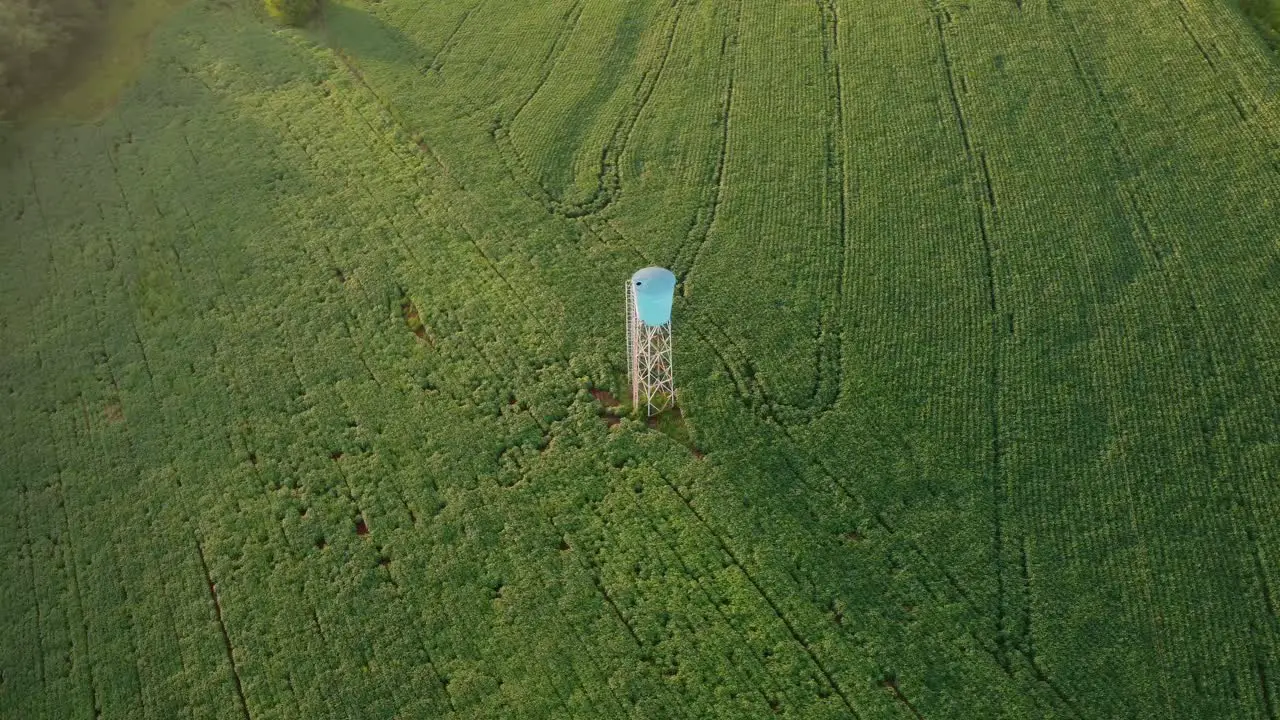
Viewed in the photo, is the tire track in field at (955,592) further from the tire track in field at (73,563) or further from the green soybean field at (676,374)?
the tire track in field at (73,563)

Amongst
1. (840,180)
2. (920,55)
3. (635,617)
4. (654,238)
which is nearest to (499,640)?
(635,617)

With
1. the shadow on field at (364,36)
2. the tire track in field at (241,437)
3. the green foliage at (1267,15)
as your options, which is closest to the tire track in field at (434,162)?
the shadow on field at (364,36)

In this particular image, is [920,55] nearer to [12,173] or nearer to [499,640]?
[499,640]

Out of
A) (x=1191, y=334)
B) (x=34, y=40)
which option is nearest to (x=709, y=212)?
(x=1191, y=334)

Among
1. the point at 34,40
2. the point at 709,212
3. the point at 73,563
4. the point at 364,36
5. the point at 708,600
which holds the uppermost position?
the point at 34,40

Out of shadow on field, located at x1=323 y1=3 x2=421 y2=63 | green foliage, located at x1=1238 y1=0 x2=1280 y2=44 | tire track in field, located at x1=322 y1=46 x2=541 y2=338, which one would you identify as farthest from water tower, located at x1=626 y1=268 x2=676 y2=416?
green foliage, located at x1=1238 y1=0 x2=1280 y2=44

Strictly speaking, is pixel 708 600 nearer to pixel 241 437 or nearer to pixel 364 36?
pixel 241 437
